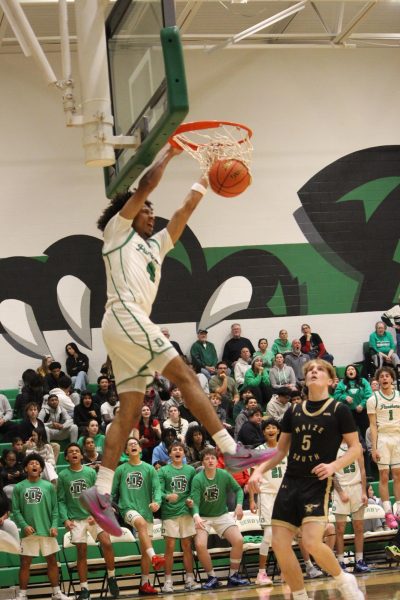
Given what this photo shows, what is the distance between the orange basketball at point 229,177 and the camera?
7.07m

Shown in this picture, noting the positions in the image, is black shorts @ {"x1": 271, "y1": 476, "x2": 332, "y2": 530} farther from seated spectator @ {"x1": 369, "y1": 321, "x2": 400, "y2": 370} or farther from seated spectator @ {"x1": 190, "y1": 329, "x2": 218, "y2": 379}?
seated spectator @ {"x1": 369, "y1": 321, "x2": 400, "y2": 370}

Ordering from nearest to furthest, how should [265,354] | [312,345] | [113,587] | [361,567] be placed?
[113,587], [361,567], [265,354], [312,345]

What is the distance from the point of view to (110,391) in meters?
16.4

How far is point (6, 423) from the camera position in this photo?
1543cm

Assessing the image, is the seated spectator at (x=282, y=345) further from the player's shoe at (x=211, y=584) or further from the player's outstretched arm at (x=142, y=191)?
the player's outstretched arm at (x=142, y=191)

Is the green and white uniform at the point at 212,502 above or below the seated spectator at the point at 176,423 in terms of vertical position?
below

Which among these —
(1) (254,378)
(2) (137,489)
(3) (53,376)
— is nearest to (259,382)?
(1) (254,378)

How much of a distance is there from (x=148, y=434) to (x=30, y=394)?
9.24 ft

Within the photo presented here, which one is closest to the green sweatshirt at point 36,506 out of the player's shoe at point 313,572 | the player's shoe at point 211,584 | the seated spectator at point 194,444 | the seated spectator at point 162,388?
the player's shoe at point 211,584

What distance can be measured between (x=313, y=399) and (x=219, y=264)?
12.0 m

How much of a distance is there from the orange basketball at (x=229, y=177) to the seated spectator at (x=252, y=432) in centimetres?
776

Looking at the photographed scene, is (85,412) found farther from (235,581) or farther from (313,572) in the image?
(313,572)

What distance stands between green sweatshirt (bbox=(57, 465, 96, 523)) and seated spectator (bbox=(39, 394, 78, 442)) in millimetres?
2898

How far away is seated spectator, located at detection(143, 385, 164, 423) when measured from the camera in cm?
1563
